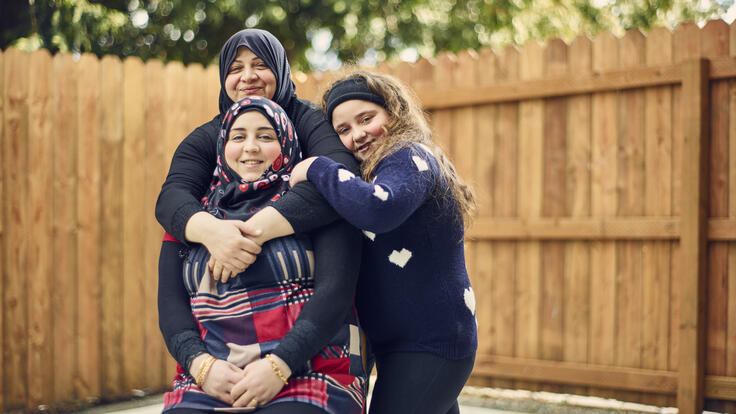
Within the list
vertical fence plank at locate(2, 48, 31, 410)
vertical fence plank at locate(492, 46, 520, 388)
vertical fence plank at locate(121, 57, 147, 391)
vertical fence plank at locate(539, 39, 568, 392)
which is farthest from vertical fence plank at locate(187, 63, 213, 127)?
vertical fence plank at locate(539, 39, 568, 392)

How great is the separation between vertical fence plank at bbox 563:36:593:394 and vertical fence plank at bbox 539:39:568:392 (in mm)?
39

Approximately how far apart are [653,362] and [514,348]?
0.90 metres

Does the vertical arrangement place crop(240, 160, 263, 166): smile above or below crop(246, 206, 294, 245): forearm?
above

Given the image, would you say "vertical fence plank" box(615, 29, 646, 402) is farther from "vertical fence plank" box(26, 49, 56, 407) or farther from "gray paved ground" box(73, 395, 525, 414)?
"vertical fence plank" box(26, 49, 56, 407)

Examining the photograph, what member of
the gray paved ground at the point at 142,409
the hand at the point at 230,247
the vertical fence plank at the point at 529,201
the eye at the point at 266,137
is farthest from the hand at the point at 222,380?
the vertical fence plank at the point at 529,201

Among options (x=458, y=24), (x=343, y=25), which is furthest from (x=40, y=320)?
(x=458, y=24)

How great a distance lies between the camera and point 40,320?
13.9 ft

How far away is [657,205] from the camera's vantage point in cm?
423

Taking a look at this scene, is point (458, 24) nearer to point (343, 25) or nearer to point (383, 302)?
point (343, 25)

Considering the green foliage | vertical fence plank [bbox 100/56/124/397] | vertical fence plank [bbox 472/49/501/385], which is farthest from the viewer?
the green foliage

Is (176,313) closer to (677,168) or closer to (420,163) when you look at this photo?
(420,163)

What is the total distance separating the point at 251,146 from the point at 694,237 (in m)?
3.11

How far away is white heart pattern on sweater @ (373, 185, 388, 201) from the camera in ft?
6.21

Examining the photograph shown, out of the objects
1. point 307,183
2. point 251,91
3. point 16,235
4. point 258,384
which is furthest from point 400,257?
point 16,235
